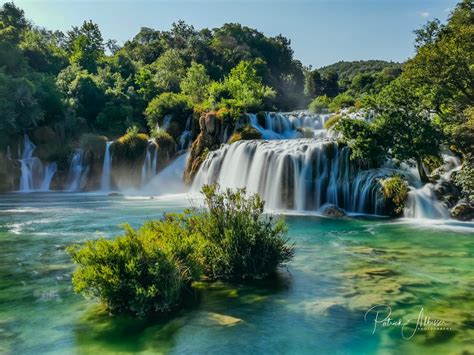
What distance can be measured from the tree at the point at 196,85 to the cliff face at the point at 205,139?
16525mm

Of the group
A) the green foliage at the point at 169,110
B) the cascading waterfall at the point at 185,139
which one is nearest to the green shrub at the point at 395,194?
the cascading waterfall at the point at 185,139

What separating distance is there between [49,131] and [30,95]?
3.98 meters

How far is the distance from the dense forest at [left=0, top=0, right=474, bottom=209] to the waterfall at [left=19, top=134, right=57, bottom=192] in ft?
3.15

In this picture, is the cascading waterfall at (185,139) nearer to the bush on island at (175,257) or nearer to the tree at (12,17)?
the bush on island at (175,257)

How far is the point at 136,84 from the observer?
64.5 m

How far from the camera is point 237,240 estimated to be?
994 centimetres

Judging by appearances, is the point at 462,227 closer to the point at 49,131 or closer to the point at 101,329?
the point at 101,329

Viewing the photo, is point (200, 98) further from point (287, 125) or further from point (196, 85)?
point (287, 125)

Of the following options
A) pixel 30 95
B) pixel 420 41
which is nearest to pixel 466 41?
pixel 420 41

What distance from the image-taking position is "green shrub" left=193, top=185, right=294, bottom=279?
998cm

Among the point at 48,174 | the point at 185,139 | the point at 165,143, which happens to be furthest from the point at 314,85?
the point at 48,174

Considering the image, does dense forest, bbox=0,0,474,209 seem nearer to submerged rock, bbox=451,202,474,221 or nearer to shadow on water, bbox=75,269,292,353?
submerged rock, bbox=451,202,474,221

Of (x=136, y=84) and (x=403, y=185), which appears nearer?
(x=403, y=185)

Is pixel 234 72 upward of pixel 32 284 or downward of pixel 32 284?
upward
